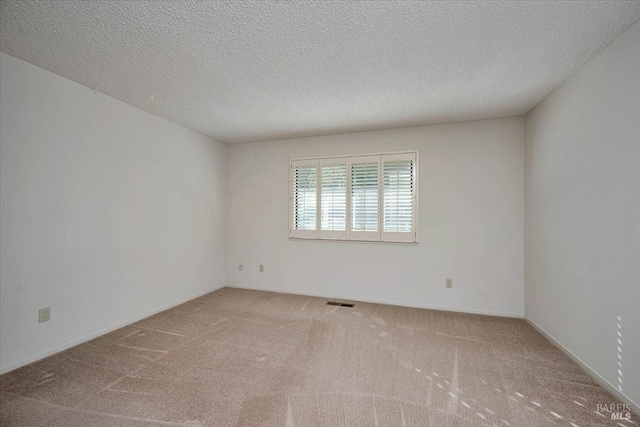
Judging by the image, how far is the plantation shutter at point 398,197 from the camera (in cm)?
365

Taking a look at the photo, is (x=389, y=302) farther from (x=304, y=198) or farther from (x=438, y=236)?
(x=304, y=198)

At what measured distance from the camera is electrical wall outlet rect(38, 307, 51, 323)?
225 cm

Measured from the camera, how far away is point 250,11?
5.18ft

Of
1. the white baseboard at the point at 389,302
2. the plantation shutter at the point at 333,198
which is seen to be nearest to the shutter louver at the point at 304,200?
the plantation shutter at the point at 333,198

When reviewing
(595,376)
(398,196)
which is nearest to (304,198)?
(398,196)

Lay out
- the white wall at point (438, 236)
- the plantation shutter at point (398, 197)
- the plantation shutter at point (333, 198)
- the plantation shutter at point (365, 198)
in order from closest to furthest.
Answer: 1. the white wall at point (438, 236)
2. the plantation shutter at point (398, 197)
3. the plantation shutter at point (365, 198)
4. the plantation shutter at point (333, 198)

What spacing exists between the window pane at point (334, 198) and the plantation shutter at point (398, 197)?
592 mm

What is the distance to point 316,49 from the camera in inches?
76.8

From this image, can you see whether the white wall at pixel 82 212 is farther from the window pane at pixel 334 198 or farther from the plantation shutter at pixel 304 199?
the window pane at pixel 334 198

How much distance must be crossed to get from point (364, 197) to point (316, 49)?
2249 millimetres

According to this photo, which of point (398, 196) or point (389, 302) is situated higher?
point (398, 196)

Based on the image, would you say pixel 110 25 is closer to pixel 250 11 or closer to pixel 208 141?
pixel 250 11

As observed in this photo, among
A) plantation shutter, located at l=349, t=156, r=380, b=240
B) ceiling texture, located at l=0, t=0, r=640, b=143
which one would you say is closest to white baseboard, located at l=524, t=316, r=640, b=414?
plantation shutter, located at l=349, t=156, r=380, b=240

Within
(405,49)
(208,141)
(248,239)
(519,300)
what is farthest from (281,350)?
(208,141)
